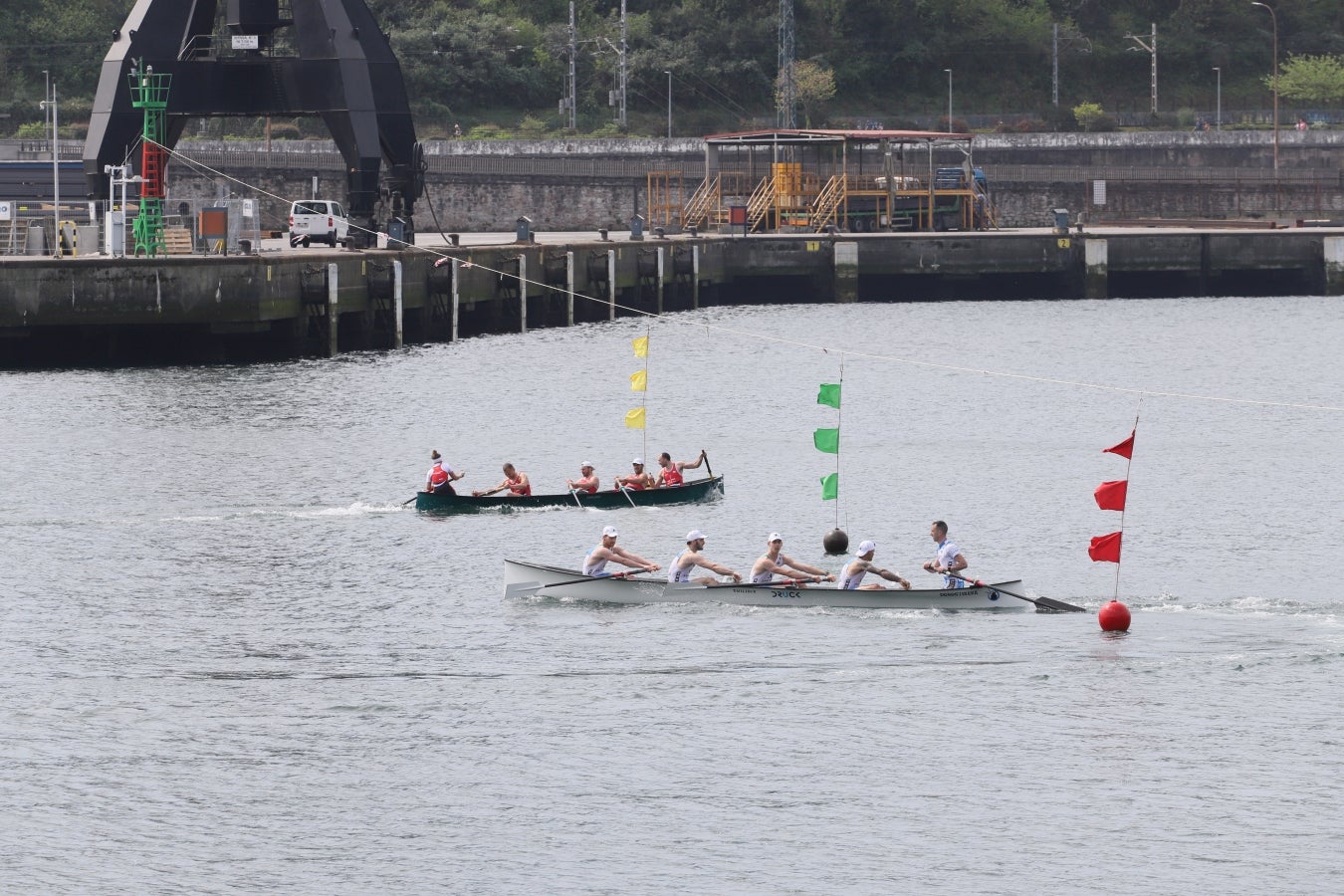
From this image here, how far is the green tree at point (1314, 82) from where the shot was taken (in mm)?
169375

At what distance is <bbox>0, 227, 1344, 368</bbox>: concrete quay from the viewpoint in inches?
2867

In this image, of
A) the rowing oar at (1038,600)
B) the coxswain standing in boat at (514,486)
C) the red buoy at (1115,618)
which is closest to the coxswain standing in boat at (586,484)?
the coxswain standing in boat at (514,486)

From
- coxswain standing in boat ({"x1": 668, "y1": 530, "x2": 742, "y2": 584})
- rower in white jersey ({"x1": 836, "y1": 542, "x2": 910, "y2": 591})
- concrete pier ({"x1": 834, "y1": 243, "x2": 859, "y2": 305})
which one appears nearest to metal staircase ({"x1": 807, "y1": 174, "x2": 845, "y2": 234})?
concrete pier ({"x1": 834, "y1": 243, "x2": 859, "y2": 305})

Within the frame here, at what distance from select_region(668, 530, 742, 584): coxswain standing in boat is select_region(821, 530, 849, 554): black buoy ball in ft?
17.8

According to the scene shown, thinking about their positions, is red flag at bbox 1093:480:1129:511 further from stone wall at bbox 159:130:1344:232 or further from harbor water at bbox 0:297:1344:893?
stone wall at bbox 159:130:1344:232

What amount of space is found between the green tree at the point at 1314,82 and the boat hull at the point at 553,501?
130 meters

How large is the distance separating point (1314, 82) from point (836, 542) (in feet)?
443

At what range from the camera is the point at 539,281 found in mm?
97125

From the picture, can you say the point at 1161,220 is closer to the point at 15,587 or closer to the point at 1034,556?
the point at 1034,556

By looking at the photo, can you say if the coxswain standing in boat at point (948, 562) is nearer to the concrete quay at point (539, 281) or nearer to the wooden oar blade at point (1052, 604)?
the wooden oar blade at point (1052, 604)

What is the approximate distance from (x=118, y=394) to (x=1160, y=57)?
420ft

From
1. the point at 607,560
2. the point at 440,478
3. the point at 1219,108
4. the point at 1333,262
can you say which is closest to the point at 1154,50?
the point at 1219,108

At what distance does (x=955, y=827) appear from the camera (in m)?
30.9

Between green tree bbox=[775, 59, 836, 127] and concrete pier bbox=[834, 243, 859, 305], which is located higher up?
green tree bbox=[775, 59, 836, 127]
